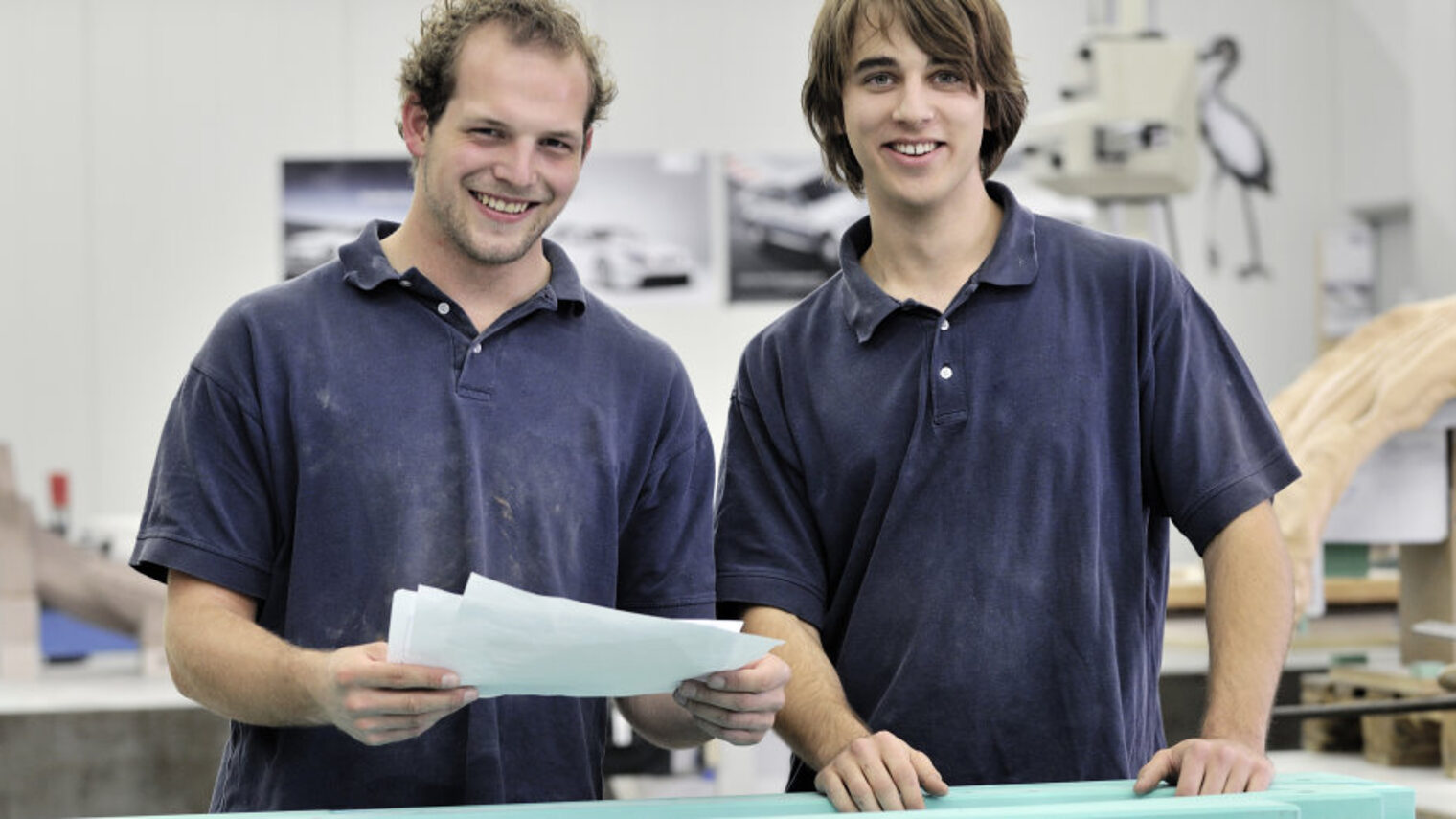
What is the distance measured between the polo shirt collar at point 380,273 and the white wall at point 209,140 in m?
4.89

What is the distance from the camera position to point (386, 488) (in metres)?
1.42

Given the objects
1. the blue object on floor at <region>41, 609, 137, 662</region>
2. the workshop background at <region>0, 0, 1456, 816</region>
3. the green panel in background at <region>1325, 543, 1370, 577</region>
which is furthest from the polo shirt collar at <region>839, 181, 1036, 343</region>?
the workshop background at <region>0, 0, 1456, 816</region>

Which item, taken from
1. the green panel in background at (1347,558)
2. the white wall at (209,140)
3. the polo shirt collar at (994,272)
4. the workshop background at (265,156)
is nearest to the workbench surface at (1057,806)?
the polo shirt collar at (994,272)

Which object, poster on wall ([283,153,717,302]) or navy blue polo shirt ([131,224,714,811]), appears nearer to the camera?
navy blue polo shirt ([131,224,714,811])

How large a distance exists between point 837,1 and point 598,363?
420 millimetres

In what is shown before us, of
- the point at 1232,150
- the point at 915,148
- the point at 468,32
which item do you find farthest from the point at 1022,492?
the point at 1232,150

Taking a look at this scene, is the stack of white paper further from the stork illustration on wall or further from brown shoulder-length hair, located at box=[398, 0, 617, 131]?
the stork illustration on wall

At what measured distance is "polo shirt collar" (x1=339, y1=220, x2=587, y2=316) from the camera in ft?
4.82

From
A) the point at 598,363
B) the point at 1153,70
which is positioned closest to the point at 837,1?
the point at 598,363

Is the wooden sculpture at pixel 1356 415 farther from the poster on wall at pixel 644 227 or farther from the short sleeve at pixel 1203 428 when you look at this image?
the poster on wall at pixel 644 227

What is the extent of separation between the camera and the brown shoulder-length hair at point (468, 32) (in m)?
1.47

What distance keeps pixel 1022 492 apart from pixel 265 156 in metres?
5.82

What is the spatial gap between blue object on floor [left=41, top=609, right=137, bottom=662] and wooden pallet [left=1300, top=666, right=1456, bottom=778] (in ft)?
8.41

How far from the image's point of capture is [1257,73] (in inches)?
286
